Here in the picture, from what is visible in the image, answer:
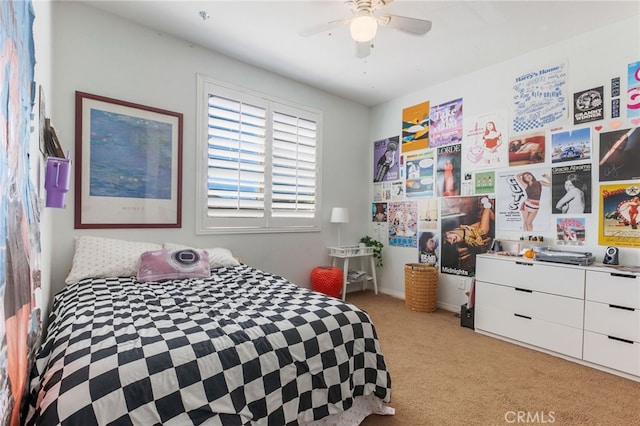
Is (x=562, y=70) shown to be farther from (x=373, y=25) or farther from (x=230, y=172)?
(x=230, y=172)

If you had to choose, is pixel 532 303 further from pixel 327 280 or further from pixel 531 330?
pixel 327 280

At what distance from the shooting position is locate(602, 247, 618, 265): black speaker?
237 cm

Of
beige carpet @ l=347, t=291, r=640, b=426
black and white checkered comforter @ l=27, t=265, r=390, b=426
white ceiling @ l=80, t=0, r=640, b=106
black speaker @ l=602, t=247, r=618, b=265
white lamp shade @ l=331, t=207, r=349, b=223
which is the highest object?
white ceiling @ l=80, t=0, r=640, b=106

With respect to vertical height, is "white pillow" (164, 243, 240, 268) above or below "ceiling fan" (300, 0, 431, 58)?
below

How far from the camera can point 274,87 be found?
137 inches

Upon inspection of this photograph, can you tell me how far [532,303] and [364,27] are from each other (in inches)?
97.5

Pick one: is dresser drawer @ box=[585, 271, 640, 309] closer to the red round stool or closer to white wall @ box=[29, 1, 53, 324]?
the red round stool

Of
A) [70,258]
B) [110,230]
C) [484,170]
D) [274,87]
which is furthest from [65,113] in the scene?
[484,170]

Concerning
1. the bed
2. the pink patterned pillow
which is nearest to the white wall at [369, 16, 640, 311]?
the bed

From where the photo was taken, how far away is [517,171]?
302 cm

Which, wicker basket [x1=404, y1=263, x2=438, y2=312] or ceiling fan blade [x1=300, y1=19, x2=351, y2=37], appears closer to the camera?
ceiling fan blade [x1=300, y1=19, x2=351, y2=37]

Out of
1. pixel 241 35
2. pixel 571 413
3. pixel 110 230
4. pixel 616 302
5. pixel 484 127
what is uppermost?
pixel 241 35

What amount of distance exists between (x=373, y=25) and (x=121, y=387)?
2.20 meters

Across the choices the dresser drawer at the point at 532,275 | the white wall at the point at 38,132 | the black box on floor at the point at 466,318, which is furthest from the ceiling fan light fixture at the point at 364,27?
the black box on floor at the point at 466,318
